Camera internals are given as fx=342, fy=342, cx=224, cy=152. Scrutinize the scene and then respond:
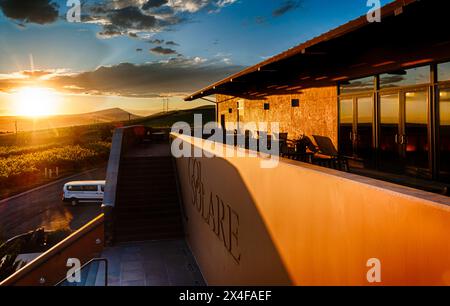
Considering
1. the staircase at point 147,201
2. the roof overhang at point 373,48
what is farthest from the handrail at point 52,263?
the roof overhang at point 373,48

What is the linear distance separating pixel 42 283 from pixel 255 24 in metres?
14.4

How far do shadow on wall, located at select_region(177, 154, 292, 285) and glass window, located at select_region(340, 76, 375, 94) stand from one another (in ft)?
14.2

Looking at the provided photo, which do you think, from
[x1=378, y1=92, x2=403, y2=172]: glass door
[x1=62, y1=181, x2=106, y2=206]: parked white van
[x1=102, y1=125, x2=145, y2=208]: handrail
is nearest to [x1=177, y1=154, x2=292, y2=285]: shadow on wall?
[x1=378, y1=92, x2=403, y2=172]: glass door

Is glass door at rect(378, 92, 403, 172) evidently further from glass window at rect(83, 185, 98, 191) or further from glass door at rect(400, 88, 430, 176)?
glass window at rect(83, 185, 98, 191)

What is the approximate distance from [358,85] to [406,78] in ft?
5.42

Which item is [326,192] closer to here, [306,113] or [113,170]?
[306,113]

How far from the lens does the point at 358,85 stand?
9320 mm

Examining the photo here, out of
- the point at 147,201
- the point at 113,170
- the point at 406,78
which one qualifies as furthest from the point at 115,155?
the point at 406,78

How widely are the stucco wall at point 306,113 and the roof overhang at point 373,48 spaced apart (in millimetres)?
381

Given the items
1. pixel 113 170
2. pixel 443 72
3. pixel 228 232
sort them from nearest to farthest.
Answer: pixel 443 72, pixel 228 232, pixel 113 170

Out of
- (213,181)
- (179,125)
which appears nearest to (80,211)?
(179,125)

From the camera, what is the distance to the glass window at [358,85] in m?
8.86

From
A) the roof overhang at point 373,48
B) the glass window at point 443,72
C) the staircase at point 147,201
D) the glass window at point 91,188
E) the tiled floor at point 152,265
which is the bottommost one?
the tiled floor at point 152,265

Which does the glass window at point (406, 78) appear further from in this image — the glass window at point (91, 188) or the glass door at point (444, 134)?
the glass window at point (91, 188)
